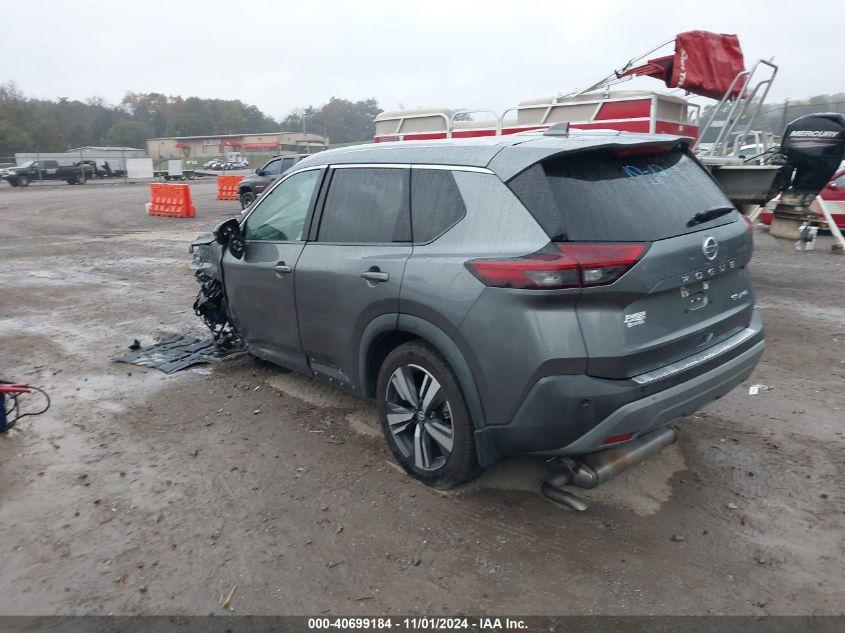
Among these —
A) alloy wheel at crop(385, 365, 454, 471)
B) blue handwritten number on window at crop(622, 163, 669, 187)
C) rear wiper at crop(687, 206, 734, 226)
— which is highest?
blue handwritten number on window at crop(622, 163, 669, 187)

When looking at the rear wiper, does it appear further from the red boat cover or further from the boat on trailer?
the red boat cover

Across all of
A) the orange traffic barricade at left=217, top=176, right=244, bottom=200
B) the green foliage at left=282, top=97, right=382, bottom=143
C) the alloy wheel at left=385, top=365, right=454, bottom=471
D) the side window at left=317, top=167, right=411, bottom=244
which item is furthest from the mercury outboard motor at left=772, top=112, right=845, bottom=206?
the green foliage at left=282, top=97, right=382, bottom=143

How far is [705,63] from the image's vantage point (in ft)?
32.3

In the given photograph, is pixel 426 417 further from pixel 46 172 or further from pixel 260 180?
pixel 46 172

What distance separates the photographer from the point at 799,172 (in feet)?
29.1

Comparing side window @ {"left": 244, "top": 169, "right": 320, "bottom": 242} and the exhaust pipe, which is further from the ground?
side window @ {"left": 244, "top": 169, "right": 320, "bottom": 242}

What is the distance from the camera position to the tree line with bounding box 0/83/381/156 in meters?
85.7

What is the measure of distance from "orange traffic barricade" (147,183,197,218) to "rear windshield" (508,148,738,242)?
18592 millimetres

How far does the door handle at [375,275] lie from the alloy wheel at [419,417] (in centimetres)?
52

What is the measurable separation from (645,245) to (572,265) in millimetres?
407

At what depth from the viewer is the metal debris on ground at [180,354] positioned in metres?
6.06

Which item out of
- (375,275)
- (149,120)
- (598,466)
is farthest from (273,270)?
(149,120)

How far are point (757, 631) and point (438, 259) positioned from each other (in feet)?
7.11

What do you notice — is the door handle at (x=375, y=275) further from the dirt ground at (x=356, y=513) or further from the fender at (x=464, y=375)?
the dirt ground at (x=356, y=513)
